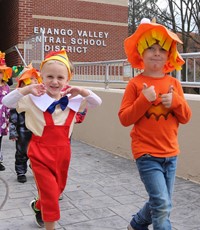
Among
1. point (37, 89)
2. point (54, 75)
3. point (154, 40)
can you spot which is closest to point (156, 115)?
point (154, 40)

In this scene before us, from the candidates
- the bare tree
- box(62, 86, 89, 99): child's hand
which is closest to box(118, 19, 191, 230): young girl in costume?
box(62, 86, 89, 99): child's hand

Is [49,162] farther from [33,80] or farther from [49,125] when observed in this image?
[33,80]

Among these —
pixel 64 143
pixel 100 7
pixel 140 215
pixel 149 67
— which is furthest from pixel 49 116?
pixel 100 7

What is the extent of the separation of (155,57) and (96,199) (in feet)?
7.37

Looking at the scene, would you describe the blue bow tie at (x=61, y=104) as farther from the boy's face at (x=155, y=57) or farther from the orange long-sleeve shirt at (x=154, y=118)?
the boy's face at (x=155, y=57)

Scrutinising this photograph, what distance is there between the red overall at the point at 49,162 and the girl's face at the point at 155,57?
88 centimetres

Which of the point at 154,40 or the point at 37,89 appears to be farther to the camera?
the point at 37,89

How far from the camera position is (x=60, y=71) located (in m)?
3.19

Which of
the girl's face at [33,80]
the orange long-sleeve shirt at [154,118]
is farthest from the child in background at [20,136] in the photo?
the orange long-sleeve shirt at [154,118]

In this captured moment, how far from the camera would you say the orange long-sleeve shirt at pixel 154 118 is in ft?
9.55

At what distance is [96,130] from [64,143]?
4.64m

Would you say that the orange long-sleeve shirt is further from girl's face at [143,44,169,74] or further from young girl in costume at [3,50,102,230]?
young girl in costume at [3,50,102,230]

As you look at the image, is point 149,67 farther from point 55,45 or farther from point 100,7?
point 100,7

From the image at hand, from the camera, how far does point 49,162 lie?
3.19 metres
